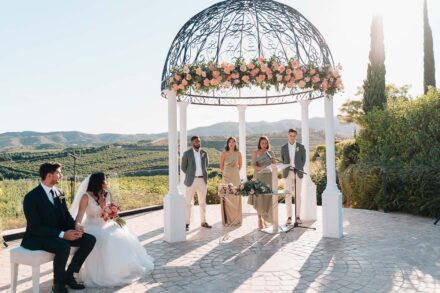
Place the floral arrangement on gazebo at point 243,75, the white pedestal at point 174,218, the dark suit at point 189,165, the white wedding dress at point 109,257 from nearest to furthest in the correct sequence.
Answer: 1. the white wedding dress at point 109,257
2. the floral arrangement on gazebo at point 243,75
3. the white pedestal at point 174,218
4. the dark suit at point 189,165

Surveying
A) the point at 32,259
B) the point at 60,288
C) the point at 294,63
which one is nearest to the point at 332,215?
the point at 294,63

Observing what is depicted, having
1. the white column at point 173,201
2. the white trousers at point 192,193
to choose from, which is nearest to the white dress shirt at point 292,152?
A: the white trousers at point 192,193

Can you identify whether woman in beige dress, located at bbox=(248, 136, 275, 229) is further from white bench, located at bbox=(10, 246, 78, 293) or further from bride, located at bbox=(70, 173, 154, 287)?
white bench, located at bbox=(10, 246, 78, 293)

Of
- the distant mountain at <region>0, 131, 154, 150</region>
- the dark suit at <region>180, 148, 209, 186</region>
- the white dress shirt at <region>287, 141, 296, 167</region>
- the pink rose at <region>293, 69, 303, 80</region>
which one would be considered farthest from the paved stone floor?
the distant mountain at <region>0, 131, 154, 150</region>

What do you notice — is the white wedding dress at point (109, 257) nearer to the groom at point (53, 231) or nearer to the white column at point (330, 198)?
the groom at point (53, 231)

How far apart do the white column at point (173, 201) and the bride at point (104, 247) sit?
5.14 ft

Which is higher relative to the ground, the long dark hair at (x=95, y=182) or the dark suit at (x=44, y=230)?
the long dark hair at (x=95, y=182)

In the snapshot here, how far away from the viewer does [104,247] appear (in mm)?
4836

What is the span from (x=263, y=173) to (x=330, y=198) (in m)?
1.43

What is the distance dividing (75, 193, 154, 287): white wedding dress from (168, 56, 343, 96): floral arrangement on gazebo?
2787 mm

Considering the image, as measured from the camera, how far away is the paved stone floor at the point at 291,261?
463 centimetres

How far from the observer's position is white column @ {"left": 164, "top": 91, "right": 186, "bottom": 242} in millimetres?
6922

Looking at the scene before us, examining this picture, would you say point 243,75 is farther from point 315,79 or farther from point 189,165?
point 189,165

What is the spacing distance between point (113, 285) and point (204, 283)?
1145mm
